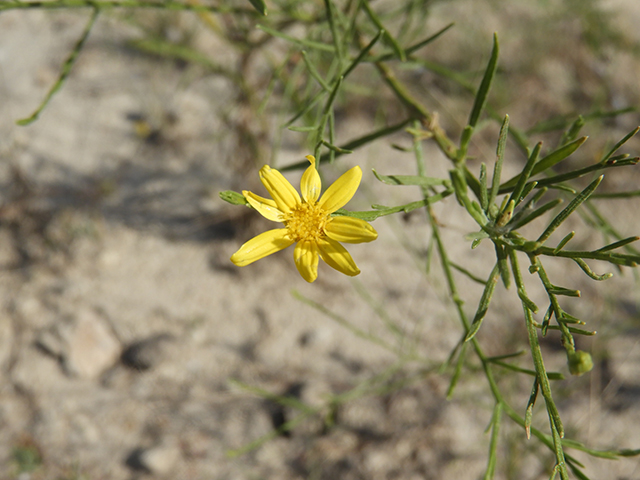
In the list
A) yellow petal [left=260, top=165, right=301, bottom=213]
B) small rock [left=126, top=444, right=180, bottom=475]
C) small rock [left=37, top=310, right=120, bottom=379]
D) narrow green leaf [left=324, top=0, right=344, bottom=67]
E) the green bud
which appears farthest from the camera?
small rock [left=37, top=310, right=120, bottom=379]

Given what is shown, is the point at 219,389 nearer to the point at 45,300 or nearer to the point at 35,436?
the point at 35,436

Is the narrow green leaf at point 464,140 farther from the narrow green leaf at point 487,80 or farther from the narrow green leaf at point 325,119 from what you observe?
the narrow green leaf at point 325,119

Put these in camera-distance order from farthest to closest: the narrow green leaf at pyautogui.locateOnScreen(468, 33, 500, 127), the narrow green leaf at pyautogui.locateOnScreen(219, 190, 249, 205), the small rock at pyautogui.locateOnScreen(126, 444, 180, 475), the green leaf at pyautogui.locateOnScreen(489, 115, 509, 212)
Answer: the small rock at pyautogui.locateOnScreen(126, 444, 180, 475) < the narrow green leaf at pyautogui.locateOnScreen(468, 33, 500, 127) < the green leaf at pyautogui.locateOnScreen(489, 115, 509, 212) < the narrow green leaf at pyautogui.locateOnScreen(219, 190, 249, 205)

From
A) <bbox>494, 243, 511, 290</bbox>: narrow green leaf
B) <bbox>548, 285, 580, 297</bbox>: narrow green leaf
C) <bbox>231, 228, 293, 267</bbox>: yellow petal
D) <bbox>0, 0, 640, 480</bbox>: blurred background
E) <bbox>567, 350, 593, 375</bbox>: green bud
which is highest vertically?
<bbox>548, 285, 580, 297</bbox>: narrow green leaf

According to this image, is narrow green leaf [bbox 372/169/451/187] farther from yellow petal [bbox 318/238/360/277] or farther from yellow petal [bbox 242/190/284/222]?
yellow petal [bbox 242/190/284/222]

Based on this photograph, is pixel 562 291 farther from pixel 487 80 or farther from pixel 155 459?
pixel 155 459

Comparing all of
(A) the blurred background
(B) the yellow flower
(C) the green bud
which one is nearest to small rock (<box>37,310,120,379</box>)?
(A) the blurred background
